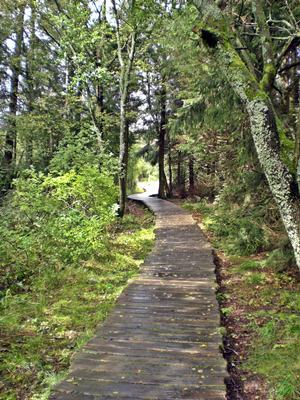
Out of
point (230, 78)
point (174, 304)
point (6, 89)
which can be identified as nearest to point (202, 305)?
point (174, 304)

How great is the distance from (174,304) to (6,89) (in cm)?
1728

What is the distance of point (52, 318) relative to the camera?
492cm

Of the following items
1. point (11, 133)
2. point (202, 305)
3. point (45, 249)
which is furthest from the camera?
point (11, 133)

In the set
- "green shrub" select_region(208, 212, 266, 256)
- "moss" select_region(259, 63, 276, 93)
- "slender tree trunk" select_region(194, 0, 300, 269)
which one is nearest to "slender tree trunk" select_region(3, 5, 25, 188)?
"green shrub" select_region(208, 212, 266, 256)

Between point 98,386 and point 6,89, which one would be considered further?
point 6,89

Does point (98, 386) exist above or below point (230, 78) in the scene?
below

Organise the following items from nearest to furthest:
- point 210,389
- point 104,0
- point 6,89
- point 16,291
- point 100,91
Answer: point 210,389 < point 16,291 < point 104,0 < point 100,91 < point 6,89

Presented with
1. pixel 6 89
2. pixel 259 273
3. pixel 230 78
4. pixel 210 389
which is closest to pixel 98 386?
pixel 210 389

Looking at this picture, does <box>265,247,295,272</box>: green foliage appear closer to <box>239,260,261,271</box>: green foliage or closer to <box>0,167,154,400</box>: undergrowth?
<box>239,260,261,271</box>: green foliage

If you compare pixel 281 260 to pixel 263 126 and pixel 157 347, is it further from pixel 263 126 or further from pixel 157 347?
pixel 157 347

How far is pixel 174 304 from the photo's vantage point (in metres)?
5.07

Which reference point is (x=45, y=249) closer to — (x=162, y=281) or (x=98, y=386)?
(x=162, y=281)

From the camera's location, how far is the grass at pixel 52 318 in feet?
11.5

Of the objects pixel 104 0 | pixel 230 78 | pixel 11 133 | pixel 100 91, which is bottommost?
pixel 230 78
